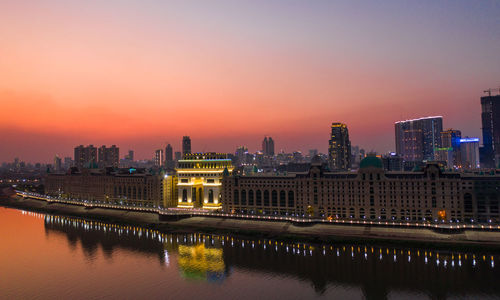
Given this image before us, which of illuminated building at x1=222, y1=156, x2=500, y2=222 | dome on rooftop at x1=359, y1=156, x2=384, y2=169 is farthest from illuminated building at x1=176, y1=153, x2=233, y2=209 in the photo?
dome on rooftop at x1=359, y1=156, x2=384, y2=169

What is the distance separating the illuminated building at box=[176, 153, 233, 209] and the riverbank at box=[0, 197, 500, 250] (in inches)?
369

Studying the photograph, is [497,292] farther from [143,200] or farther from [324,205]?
[143,200]

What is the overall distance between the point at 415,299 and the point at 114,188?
97.7m

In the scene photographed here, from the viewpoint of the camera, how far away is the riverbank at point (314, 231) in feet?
A: 201

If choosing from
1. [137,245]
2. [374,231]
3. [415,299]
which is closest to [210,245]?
[137,245]

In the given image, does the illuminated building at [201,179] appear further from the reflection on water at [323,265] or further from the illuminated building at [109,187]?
the reflection on water at [323,265]

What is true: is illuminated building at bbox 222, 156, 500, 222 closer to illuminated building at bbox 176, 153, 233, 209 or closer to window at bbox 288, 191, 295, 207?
window at bbox 288, 191, 295, 207

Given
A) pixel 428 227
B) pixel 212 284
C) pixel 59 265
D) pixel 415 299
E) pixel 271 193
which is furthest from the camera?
pixel 271 193

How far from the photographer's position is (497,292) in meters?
43.6

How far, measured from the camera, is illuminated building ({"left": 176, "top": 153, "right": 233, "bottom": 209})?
97.2m

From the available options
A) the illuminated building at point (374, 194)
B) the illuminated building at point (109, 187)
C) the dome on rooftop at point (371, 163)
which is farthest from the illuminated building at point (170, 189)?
the dome on rooftop at point (371, 163)

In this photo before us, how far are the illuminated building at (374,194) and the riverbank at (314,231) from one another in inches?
203

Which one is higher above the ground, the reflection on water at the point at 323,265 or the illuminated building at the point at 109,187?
the illuminated building at the point at 109,187

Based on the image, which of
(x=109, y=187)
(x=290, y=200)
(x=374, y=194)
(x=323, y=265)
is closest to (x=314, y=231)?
(x=290, y=200)
